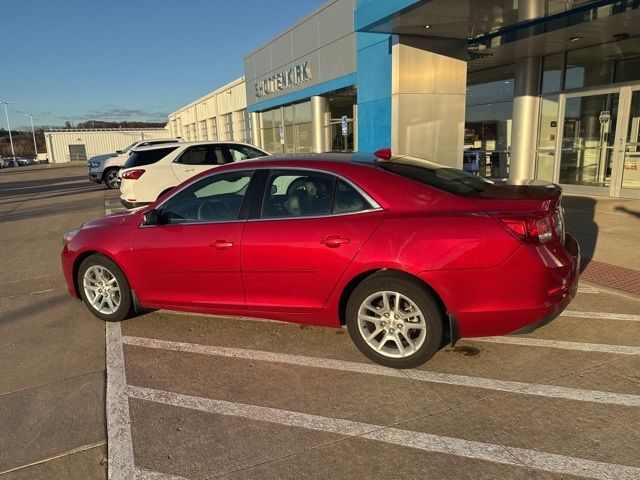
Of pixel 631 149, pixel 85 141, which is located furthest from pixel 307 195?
pixel 85 141

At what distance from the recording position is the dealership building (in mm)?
9242

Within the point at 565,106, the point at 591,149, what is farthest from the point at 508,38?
the point at 591,149

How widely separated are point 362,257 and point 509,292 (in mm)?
1033

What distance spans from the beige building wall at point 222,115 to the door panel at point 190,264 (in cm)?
2457

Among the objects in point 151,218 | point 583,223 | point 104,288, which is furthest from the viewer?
point 583,223

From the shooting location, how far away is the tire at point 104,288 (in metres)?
4.65

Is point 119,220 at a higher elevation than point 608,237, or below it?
higher

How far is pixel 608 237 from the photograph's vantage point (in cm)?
754

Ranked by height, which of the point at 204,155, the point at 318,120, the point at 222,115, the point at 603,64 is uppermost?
the point at 222,115

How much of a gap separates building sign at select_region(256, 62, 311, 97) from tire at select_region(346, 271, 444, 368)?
15.2 m

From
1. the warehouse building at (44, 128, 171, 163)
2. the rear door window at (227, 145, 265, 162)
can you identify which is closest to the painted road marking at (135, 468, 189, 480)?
the rear door window at (227, 145, 265, 162)

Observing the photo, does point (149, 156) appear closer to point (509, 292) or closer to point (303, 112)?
point (303, 112)

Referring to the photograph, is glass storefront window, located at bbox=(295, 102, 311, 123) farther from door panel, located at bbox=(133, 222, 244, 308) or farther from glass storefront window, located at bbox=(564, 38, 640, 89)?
door panel, located at bbox=(133, 222, 244, 308)

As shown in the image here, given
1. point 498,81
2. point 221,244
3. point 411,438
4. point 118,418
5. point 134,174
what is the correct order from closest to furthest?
1. point 411,438
2. point 118,418
3. point 221,244
4. point 134,174
5. point 498,81
